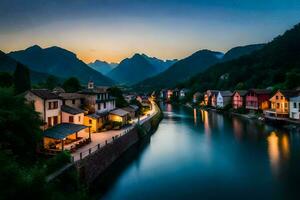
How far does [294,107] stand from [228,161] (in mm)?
27061

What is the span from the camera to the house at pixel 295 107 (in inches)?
1831

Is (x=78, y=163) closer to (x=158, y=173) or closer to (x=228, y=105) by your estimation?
(x=158, y=173)

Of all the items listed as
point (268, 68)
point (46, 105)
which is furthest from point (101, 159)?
point (268, 68)

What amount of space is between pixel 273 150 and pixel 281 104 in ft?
83.1

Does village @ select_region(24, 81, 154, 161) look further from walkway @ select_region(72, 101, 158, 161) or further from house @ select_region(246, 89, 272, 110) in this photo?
house @ select_region(246, 89, 272, 110)

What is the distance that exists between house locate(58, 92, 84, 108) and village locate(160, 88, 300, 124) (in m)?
35.0

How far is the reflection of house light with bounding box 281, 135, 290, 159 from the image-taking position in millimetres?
28873

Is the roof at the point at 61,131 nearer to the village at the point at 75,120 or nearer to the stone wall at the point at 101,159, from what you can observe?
the village at the point at 75,120

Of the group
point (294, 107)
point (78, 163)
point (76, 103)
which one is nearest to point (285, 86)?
point (294, 107)

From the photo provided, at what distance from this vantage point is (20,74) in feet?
162

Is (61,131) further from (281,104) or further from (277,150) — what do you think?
(281,104)

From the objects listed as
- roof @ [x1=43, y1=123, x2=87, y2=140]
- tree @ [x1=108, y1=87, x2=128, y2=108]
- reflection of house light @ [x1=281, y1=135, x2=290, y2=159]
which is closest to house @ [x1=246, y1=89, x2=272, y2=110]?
reflection of house light @ [x1=281, y1=135, x2=290, y2=159]

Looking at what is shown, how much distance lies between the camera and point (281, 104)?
174 feet

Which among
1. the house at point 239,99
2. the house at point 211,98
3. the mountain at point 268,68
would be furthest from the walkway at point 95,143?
the house at point 211,98
